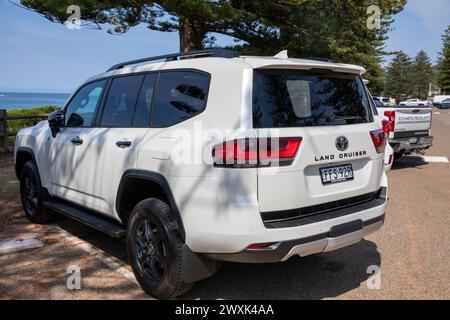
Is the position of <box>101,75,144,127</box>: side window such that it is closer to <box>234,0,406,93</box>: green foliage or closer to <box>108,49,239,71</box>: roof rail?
<box>108,49,239,71</box>: roof rail

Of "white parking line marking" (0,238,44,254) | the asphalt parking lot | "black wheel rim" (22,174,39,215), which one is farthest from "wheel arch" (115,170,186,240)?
"black wheel rim" (22,174,39,215)

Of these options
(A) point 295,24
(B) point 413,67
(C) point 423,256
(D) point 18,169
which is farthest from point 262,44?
(B) point 413,67

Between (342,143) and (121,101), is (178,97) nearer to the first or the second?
(121,101)

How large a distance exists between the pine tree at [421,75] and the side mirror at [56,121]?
11484cm

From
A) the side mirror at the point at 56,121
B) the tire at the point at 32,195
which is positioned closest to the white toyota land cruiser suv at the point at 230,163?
the side mirror at the point at 56,121

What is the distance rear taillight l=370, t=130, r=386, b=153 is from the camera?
3.76 metres

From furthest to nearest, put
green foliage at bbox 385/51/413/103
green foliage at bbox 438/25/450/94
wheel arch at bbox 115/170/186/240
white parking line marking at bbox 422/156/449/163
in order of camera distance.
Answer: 1. green foliage at bbox 385/51/413/103
2. green foliage at bbox 438/25/450/94
3. white parking line marking at bbox 422/156/449/163
4. wheel arch at bbox 115/170/186/240

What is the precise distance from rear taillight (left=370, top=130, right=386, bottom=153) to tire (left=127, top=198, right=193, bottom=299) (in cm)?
184

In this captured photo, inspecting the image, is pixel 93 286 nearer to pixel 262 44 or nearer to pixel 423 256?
pixel 423 256

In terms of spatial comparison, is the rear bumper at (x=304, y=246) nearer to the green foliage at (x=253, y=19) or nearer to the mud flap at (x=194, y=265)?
the mud flap at (x=194, y=265)

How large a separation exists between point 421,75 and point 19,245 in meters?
119

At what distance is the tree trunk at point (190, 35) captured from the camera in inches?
458

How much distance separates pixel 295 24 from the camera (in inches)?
479

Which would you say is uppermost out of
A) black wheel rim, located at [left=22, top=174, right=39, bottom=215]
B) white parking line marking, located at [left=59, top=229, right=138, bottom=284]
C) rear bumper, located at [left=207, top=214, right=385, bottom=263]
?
rear bumper, located at [left=207, top=214, right=385, bottom=263]
